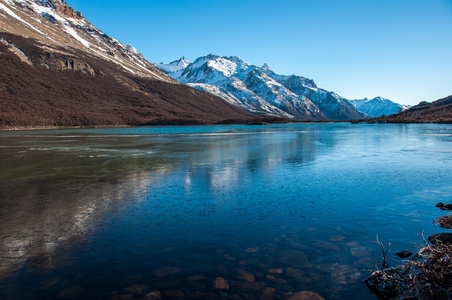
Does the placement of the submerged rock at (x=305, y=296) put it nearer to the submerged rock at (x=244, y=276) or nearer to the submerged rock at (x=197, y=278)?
the submerged rock at (x=244, y=276)

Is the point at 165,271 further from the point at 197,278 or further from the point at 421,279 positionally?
the point at 421,279

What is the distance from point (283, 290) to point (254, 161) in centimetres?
2263

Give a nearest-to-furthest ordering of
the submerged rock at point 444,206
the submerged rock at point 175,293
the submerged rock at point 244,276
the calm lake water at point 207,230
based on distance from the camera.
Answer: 1. the submerged rock at point 175,293
2. the calm lake water at point 207,230
3. the submerged rock at point 244,276
4. the submerged rock at point 444,206

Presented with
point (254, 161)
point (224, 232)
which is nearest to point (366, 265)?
point (224, 232)

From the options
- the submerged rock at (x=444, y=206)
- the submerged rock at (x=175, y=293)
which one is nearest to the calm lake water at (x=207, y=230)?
the submerged rock at (x=175, y=293)

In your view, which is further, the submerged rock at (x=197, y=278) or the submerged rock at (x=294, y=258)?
the submerged rock at (x=294, y=258)

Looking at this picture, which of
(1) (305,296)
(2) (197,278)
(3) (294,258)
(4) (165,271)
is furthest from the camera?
(3) (294,258)

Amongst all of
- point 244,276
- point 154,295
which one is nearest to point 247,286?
point 244,276

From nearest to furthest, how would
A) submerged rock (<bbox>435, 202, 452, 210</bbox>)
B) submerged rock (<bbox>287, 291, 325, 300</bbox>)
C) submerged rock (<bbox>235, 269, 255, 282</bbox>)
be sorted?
submerged rock (<bbox>287, 291, 325, 300</bbox>) → submerged rock (<bbox>235, 269, 255, 282</bbox>) → submerged rock (<bbox>435, 202, 452, 210</bbox>)

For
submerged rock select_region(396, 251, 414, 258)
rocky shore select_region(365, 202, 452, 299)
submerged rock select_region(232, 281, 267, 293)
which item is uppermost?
rocky shore select_region(365, 202, 452, 299)

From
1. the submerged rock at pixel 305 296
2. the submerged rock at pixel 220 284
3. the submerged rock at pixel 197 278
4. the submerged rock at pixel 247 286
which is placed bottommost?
the submerged rock at pixel 305 296

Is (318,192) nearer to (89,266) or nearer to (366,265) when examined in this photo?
(366,265)

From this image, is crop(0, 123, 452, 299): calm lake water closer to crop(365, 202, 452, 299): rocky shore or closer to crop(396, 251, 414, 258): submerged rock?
crop(396, 251, 414, 258): submerged rock

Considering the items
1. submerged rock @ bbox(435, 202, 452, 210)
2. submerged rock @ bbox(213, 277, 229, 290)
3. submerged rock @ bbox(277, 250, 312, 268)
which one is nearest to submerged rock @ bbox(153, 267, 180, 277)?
submerged rock @ bbox(213, 277, 229, 290)
